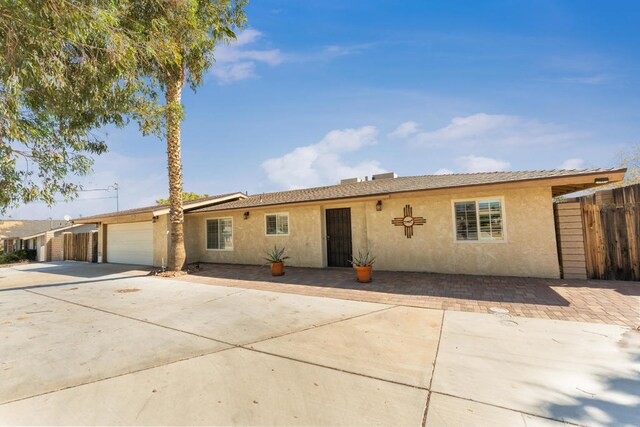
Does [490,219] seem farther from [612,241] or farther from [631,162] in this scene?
[631,162]

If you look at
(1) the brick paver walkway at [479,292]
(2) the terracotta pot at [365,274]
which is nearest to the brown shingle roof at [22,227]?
(1) the brick paver walkway at [479,292]

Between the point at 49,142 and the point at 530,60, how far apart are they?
46.2 ft

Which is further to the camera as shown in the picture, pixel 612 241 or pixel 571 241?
pixel 571 241

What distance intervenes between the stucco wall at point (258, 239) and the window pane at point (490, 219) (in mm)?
5665

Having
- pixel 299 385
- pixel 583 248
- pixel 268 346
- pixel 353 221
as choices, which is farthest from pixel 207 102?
pixel 583 248

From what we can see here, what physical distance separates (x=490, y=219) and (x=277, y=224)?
26.7 ft

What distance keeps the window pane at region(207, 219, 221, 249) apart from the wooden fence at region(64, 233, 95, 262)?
992 cm

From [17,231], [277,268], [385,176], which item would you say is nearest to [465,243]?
[277,268]

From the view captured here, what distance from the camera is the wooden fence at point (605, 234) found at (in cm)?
729

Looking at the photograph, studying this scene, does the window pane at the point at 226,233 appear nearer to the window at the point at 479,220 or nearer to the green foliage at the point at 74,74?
the green foliage at the point at 74,74

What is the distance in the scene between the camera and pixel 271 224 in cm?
1295

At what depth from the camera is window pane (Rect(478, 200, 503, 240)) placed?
8484 millimetres

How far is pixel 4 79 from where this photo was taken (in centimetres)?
453

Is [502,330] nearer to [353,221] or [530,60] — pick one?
[353,221]
